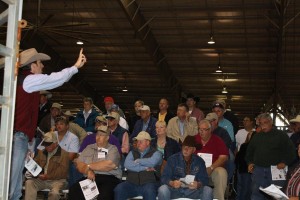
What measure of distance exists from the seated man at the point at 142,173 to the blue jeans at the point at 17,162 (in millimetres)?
2999

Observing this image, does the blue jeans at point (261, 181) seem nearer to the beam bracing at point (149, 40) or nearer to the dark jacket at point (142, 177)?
the dark jacket at point (142, 177)

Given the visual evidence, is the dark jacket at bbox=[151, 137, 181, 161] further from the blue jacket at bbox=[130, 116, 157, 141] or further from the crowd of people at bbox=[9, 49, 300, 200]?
the blue jacket at bbox=[130, 116, 157, 141]

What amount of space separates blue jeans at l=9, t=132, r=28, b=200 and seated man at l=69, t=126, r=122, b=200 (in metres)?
2.96

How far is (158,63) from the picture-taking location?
2258cm

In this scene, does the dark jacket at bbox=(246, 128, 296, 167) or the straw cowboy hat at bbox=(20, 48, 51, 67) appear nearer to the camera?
the straw cowboy hat at bbox=(20, 48, 51, 67)

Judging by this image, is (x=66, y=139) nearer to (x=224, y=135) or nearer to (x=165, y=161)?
(x=165, y=161)

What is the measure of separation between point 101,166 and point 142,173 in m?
0.61

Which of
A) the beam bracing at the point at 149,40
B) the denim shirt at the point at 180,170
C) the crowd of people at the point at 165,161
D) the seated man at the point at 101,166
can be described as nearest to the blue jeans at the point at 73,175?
the crowd of people at the point at 165,161

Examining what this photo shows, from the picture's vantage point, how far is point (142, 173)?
7250 millimetres

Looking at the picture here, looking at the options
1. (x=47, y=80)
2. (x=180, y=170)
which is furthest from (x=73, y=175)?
(x=47, y=80)

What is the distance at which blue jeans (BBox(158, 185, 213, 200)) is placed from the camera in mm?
6746

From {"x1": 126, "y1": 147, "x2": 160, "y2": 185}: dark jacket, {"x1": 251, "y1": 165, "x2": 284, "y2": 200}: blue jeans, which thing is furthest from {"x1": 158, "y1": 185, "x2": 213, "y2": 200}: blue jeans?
{"x1": 251, "y1": 165, "x2": 284, "y2": 200}: blue jeans

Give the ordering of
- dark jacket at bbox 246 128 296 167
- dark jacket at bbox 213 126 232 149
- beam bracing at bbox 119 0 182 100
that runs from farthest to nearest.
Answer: beam bracing at bbox 119 0 182 100 < dark jacket at bbox 213 126 232 149 < dark jacket at bbox 246 128 296 167

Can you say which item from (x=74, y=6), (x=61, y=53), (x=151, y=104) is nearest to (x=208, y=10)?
(x=74, y=6)
